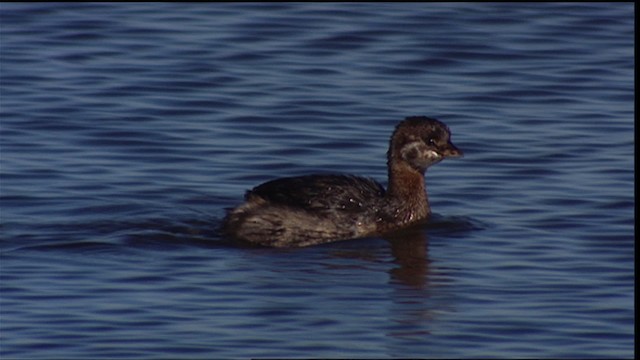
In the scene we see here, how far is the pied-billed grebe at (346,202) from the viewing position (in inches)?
593

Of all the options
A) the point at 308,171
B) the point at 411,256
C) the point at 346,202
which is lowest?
the point at 411,256

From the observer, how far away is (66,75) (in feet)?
66.4

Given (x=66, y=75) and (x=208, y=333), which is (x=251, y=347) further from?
(x=66, y=75)

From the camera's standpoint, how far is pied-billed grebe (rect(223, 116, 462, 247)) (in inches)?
593

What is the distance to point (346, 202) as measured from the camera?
50.7 feet

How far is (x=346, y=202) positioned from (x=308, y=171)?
163 cm

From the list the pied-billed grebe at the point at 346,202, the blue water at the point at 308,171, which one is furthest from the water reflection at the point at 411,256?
the pied-billed grebe at the point at 346,202


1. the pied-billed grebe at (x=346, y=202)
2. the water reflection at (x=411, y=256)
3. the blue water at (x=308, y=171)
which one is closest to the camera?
the blue water at (x=308, y=171)

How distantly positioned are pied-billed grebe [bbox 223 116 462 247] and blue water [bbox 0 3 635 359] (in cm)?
17

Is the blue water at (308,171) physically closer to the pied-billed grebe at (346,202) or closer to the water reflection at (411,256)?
the water reflection at (411,256)

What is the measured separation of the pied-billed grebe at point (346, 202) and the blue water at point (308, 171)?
0.17 m

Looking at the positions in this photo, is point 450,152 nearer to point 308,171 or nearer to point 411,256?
point 411,256

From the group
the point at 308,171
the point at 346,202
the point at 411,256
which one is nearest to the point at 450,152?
the point at 346,202

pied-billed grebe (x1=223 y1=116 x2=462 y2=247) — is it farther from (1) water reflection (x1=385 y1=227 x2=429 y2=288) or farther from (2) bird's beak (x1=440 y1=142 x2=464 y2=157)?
(1) water reflection (x1=385 y1=227 x2=429 y2=288)
